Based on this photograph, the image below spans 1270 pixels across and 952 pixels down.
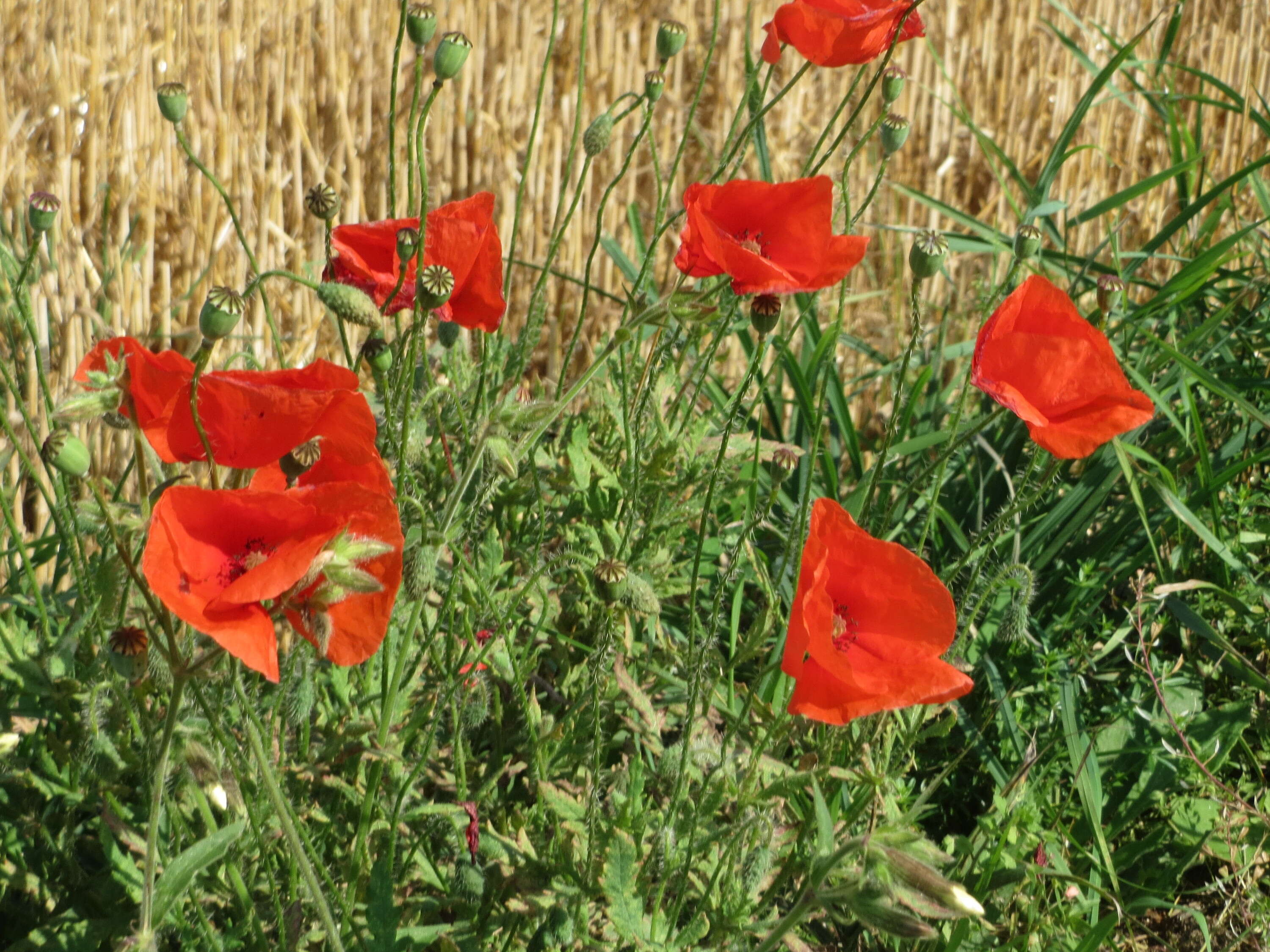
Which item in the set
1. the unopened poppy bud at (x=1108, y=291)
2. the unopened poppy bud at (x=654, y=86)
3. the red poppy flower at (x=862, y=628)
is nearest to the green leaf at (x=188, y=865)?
the red poppy flower at (x=862, y=628)

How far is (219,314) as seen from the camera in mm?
1318

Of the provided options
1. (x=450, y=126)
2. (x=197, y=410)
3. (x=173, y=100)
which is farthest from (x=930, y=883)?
(x=450, y=126)

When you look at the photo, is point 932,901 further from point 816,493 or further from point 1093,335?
point 816,493

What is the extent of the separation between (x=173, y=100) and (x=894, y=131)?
112 centimetres

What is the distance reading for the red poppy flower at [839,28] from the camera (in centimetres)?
185

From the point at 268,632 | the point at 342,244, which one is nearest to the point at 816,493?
the point at 342,244

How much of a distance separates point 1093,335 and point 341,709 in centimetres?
133

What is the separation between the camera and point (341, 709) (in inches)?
84.2

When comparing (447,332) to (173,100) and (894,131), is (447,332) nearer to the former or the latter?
(173,100)

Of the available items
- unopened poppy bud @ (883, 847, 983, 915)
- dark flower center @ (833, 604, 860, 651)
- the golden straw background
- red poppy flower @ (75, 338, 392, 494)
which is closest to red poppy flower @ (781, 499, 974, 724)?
dark flower center @ (833, 604, 860, 651)

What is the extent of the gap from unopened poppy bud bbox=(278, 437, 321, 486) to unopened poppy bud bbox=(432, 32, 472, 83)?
24.1 inches

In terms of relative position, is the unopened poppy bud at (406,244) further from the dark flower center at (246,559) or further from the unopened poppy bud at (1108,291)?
the unopened poppy bud at (1108,291)

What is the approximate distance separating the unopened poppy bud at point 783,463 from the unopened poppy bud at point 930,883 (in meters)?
Result: 0.62

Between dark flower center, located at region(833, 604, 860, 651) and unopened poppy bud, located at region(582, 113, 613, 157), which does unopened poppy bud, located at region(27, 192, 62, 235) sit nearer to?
unopened poppy bud, located at region(582, 113, 613, 157)
